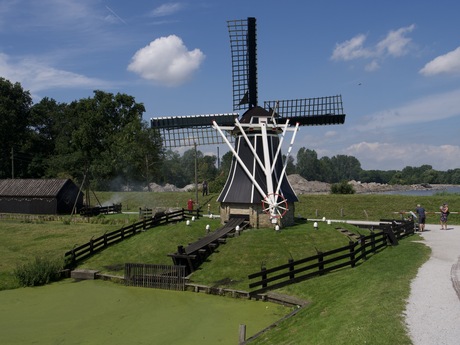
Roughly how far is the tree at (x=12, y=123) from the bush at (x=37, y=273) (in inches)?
2254

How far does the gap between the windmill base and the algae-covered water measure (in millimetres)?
8082

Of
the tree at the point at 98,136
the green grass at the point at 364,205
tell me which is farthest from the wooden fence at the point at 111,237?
the tree at the point at 98,136

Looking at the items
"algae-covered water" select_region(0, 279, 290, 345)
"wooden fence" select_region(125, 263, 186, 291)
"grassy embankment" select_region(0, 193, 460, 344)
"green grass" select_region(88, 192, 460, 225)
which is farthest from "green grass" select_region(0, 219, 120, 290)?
"green grass" select_region(88, 192, 460, 225)

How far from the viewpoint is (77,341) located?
43.5ft

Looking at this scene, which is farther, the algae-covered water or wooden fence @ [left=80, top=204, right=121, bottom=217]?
wooden fence @ [left=80, top=204, right=121, bottom=217]

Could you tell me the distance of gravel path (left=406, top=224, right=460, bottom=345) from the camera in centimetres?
947

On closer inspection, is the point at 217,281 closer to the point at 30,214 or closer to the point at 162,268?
the point at 162,268

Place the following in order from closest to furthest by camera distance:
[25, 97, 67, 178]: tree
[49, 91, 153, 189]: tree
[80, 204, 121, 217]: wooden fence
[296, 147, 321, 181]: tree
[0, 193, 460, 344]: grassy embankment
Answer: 1. [0, 193, 460, 344]: grassy embankment
2. [80, 204, 121, 217]: wooden fence
3. [49, 91, 153, 189]: tree
4. [25, 97, 67, 178]: tree
5. [296, 147, 321, 181]: tree

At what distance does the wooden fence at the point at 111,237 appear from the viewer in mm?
24017

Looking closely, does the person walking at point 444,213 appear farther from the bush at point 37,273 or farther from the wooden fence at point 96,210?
the wooden fence at point 96,210

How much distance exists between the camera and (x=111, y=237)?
26.8m

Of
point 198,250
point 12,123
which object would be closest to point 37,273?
point 198,250

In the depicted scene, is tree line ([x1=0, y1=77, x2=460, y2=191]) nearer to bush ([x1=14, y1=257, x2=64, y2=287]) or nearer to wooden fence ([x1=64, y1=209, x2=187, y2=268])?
wooden fence ([x1=64, y1=209, x2=187, y2=268])

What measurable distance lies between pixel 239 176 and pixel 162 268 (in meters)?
8.76
